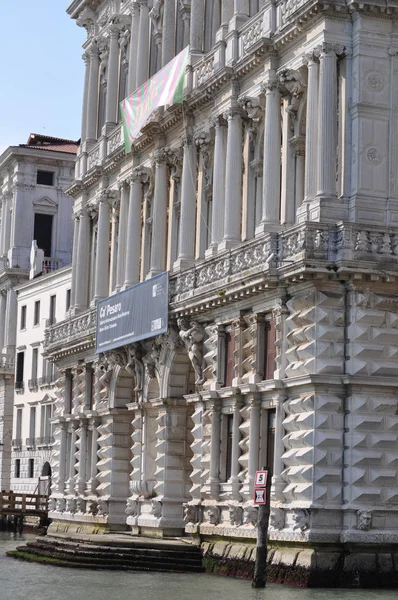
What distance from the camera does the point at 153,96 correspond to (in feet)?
150

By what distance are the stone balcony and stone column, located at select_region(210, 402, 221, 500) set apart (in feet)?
9.72

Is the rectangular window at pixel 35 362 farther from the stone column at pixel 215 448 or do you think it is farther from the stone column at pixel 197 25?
the stone column at pixel 215 448

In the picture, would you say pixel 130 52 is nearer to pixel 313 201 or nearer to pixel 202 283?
pixel 202 283

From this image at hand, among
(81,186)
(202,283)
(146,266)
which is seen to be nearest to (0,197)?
(81,186)

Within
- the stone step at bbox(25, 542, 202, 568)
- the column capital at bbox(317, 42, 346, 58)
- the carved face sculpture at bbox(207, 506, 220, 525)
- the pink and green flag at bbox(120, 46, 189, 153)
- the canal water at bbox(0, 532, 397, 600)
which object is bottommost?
the canal water at bbox(0, 532, 397, 600)

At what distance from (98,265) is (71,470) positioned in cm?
786

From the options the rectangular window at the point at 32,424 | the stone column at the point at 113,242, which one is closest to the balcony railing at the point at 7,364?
the rectangular window at the point at 32,424

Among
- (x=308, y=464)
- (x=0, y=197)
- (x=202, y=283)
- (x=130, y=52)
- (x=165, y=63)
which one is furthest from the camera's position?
(x=0, y=197)

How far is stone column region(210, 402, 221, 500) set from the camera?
127 ft

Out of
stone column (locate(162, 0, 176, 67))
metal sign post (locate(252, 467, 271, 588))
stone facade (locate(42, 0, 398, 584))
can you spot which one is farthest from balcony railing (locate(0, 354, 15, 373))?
metal sign post (locate(252, 467, 271, 588))

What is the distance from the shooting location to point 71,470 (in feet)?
175

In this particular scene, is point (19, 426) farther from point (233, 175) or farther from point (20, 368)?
point (233, 175)

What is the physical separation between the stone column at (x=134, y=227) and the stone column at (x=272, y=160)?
11032mm

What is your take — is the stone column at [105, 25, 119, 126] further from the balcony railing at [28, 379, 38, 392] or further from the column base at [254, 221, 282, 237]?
the balcony railing at [28, 379, 38, 392]
